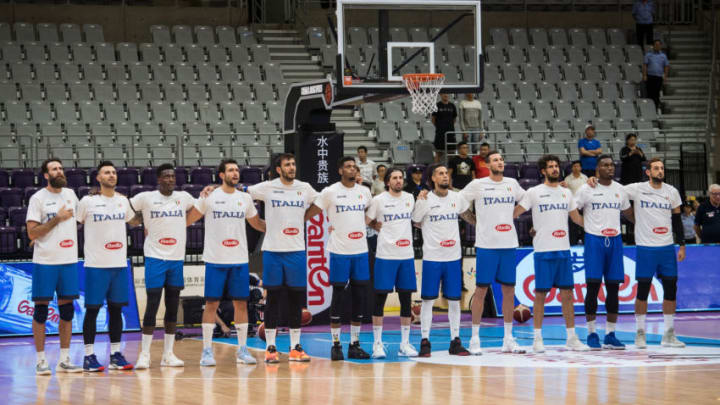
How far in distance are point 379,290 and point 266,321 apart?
143 centimetres

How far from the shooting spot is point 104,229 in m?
12.7

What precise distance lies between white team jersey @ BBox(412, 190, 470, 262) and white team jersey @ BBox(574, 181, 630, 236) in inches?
66.9

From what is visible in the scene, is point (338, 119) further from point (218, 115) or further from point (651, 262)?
point (651, 262)

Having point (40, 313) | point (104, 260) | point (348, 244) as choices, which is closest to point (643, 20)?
point (348, 244)

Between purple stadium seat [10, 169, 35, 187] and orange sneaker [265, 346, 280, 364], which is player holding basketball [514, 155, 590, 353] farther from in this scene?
purple stadium seat [10, 169, 35, 187]

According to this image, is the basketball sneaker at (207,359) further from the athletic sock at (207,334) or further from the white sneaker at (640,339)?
the white sneaker at (640,339)

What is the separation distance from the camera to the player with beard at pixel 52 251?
12.5 meters

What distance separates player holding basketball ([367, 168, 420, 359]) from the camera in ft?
44.3

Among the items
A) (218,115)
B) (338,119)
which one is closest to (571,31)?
(338,119)

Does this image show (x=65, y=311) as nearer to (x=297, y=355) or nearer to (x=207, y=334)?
(x=207, y=334)

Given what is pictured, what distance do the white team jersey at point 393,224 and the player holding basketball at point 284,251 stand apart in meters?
0.96

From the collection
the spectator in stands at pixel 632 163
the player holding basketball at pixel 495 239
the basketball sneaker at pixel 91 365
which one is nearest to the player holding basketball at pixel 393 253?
the player holding basketball at pixel 495 239

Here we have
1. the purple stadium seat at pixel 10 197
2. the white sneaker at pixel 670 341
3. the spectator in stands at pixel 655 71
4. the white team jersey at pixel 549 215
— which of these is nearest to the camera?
the white team jersey at pixel 549 215

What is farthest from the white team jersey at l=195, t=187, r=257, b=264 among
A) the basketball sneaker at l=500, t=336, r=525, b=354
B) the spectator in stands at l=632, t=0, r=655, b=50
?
the spectator in stands at l=632, t=0, r=655, b=50
